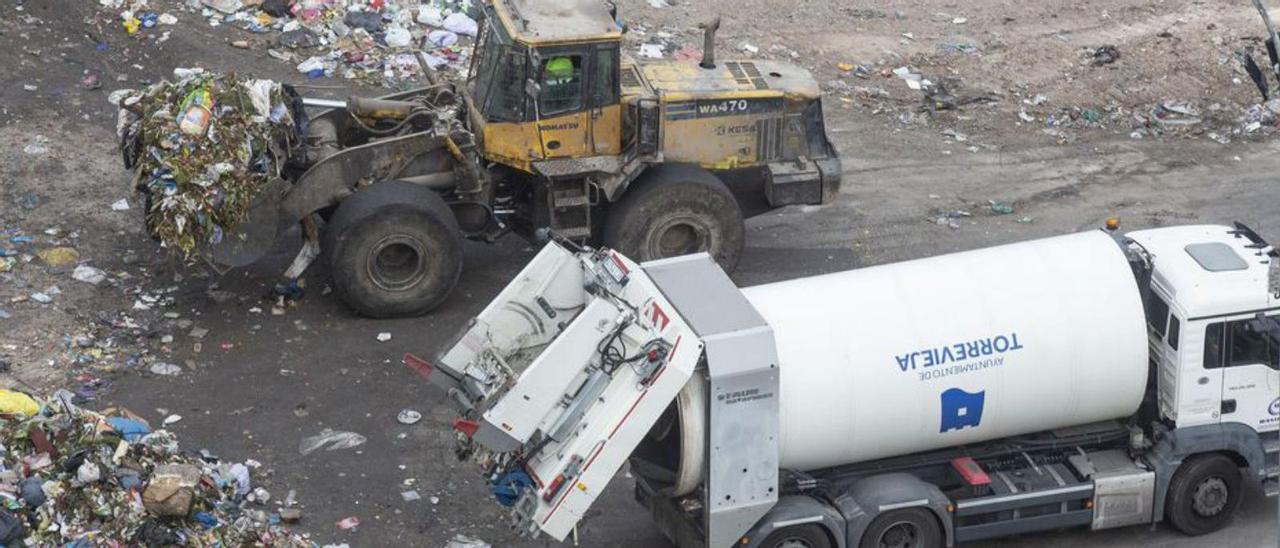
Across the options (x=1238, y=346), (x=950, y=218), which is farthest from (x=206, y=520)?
(x=950, y=218)

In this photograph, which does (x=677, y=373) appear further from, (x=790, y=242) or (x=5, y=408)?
(x=790, y=242)

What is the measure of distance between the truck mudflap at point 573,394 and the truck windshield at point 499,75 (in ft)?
10.5

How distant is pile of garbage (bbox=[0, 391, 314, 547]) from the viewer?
33.2 ft

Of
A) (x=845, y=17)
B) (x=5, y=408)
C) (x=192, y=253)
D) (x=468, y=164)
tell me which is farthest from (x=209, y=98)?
(x=845, y=17)

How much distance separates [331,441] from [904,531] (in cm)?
414

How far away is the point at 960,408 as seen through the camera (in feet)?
33.4

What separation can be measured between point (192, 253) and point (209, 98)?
1.20 metres

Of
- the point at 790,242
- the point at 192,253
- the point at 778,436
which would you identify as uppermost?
the point at 778,436

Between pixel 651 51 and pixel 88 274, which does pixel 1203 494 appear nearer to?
pixel 88 274

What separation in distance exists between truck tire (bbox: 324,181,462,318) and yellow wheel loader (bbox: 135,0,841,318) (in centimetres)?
1

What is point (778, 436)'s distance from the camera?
32.2 feet

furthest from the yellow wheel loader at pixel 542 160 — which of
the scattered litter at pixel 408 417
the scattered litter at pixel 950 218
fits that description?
A: the scattered litter at pixel 950 218

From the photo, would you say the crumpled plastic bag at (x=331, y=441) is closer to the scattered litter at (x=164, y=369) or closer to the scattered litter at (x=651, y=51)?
the scattered litter at (x=164, y=369)

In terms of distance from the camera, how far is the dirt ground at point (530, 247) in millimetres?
11914
